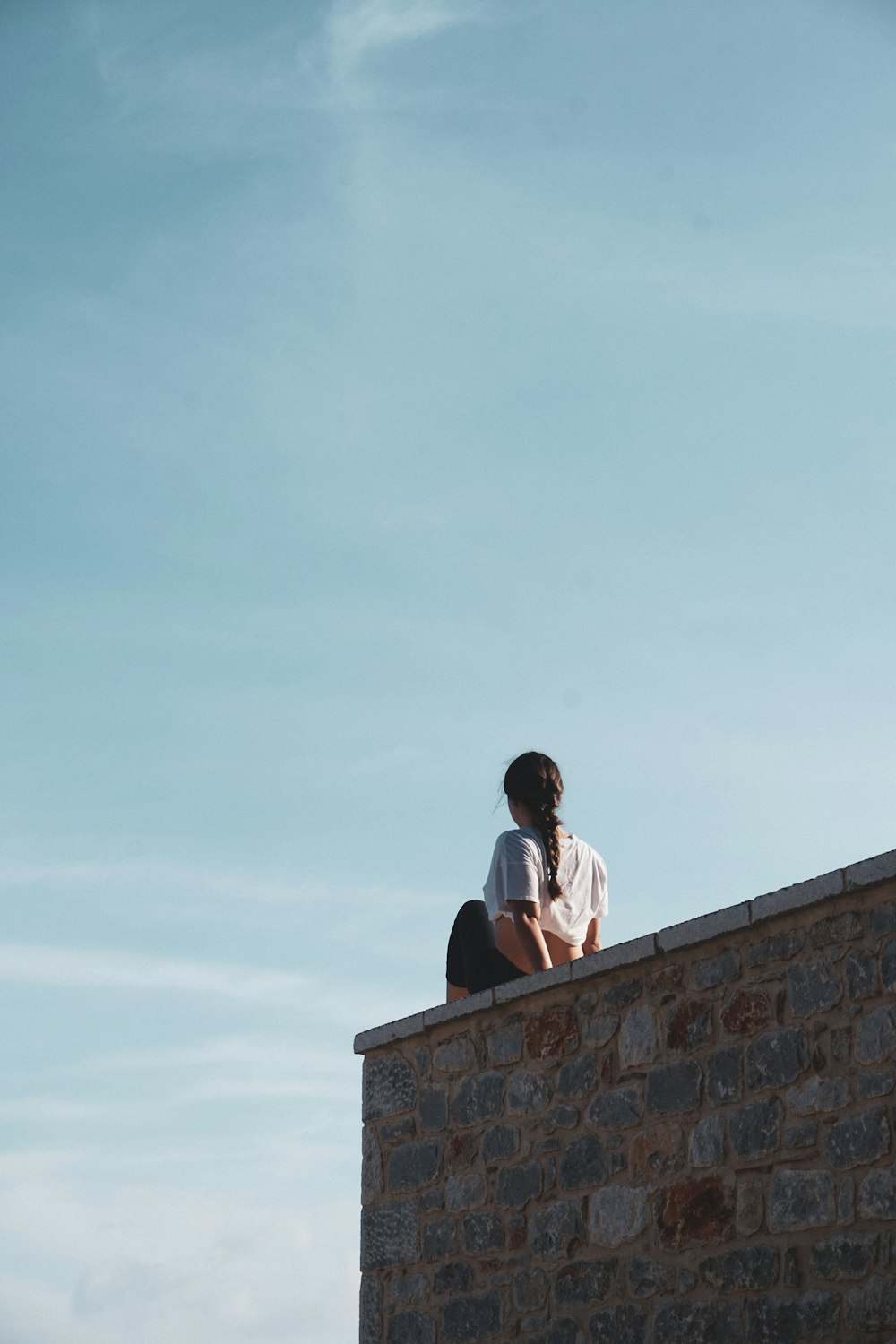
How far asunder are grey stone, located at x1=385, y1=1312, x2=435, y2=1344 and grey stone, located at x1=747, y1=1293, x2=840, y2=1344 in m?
1.78

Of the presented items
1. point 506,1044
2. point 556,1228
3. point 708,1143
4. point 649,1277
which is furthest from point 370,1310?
point 708,1143

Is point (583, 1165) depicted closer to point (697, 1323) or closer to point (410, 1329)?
point (697, 1323)

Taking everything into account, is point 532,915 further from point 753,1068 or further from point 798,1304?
point 798,1304

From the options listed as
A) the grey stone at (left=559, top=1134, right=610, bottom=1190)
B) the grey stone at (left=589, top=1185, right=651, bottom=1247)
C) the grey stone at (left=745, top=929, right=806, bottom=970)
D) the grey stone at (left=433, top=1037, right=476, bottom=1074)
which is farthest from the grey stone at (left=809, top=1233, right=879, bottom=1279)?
the grey stone at (left=433, top=1037, right=476, bottom=1074)

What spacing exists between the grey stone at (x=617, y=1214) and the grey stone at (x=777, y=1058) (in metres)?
0.65

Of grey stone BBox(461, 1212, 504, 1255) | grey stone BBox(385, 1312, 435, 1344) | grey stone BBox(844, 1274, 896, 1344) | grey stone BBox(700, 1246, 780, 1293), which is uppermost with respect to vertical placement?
grey stone BBox(461, 1212, 504, 1255)

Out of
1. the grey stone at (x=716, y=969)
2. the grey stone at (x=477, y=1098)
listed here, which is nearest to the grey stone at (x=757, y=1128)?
the grey stone at (x=716, y=969)

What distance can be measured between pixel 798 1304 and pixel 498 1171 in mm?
1606

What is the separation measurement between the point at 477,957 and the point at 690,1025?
1377mm

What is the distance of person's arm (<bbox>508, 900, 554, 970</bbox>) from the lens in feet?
22.2

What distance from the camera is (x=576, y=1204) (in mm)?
6141

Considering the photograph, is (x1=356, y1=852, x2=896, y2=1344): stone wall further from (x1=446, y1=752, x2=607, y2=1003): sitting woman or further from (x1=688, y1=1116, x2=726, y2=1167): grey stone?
(x1=446, y1=752, x2=607, y2=1003): sitting woman

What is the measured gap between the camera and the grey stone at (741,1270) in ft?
17.6

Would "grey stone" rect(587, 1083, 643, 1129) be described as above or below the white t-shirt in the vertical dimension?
below
